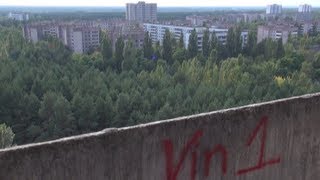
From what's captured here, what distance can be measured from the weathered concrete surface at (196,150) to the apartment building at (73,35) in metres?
53.8

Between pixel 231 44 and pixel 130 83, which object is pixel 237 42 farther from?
pixel 130 83

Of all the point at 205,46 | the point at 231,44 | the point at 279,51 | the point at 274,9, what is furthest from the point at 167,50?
the point at 274,9

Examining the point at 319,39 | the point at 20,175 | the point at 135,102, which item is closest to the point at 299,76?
the point at 135,102

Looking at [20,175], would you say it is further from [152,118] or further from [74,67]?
[74,67]

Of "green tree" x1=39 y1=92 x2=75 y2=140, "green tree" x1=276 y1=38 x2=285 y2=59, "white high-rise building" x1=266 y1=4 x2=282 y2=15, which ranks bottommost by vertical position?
"green tree" x1=39 y1=92 x2=75 y2=140

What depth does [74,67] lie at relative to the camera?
35.7 m

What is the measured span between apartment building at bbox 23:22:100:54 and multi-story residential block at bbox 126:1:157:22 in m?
50.7

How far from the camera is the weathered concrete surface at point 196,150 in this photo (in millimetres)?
2963

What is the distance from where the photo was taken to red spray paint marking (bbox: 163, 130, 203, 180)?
3.36 metres

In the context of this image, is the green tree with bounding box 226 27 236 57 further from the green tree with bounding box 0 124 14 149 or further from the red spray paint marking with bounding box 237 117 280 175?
the red spray paint marking with bounding box 237 117 280 175

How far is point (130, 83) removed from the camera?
30.0 metres

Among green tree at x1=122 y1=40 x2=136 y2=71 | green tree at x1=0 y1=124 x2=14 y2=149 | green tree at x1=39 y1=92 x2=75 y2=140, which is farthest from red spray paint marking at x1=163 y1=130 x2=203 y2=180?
green tree at x1=122 y1=40 x2=136 y2=71

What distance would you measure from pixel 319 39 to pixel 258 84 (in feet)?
92.9

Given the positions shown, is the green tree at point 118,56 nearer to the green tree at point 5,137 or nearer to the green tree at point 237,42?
the green tree at point 237,42
